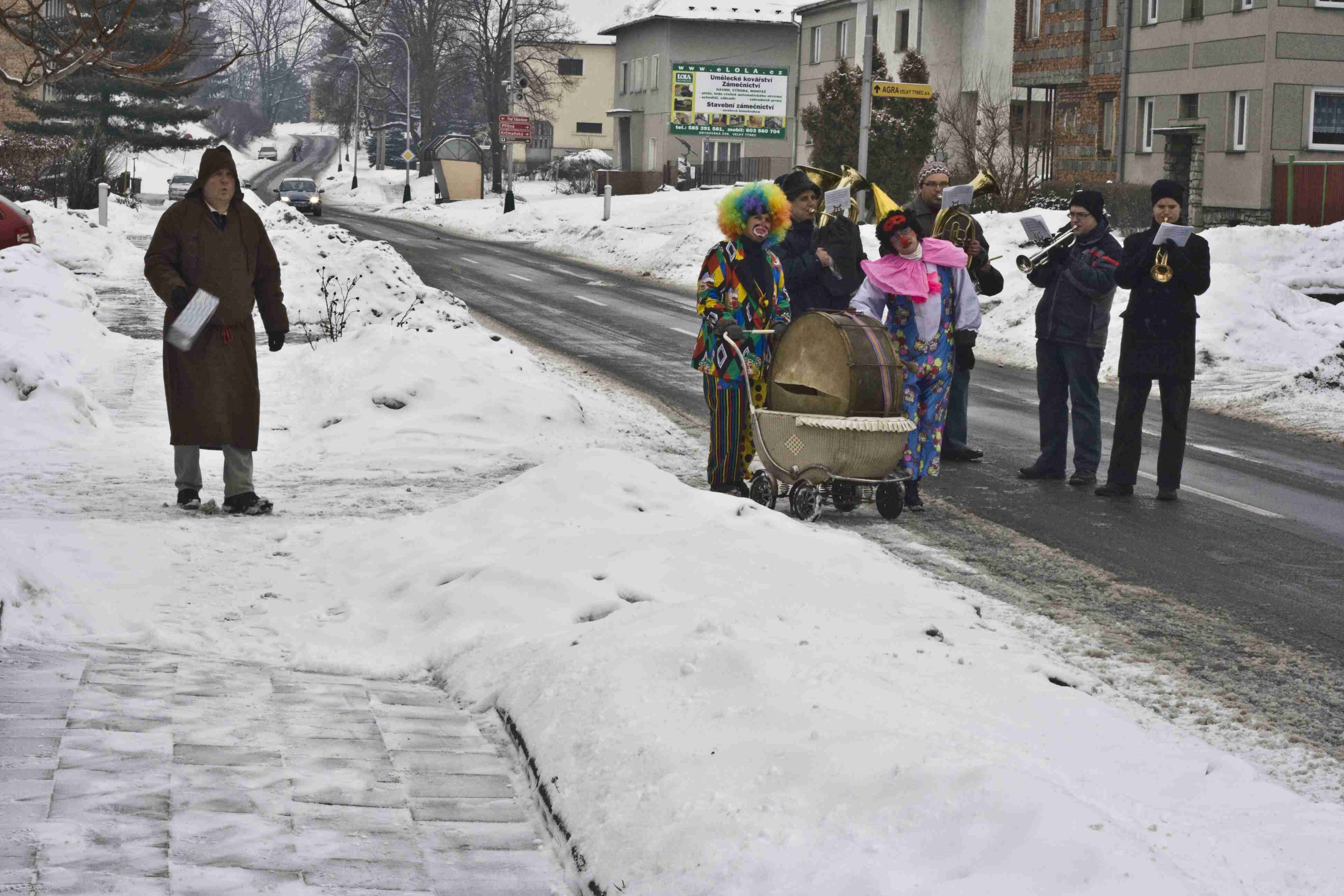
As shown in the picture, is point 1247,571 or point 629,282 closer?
point 1247,571

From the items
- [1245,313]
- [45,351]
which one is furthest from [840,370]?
[1245,313]

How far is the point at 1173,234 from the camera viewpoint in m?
9.80

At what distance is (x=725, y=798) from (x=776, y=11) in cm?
7154

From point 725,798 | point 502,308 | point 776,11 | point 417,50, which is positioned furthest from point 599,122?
point 725,798

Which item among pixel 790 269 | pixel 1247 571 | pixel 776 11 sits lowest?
pixel 1247 571

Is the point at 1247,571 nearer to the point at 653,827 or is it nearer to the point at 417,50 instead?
the point at 653,827

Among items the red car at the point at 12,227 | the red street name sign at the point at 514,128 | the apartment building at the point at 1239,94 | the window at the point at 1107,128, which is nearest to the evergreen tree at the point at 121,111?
the red street name sign at the point at 514,128

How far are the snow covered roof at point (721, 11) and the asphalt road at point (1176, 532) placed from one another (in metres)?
56.3

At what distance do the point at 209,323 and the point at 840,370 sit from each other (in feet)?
11.2

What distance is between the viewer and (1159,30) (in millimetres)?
38812

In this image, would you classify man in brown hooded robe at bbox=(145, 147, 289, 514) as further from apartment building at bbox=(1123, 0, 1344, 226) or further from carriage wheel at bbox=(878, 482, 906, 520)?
apartment building at bbox=(1123, 0, 1344, 226)

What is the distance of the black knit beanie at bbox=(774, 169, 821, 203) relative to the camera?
31.9 ft

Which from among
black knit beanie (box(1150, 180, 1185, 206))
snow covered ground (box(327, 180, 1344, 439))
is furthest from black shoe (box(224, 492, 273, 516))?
snow covered ground (box(327, 180, 1344, 439))

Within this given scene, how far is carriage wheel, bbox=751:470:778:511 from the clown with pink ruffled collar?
902mm
